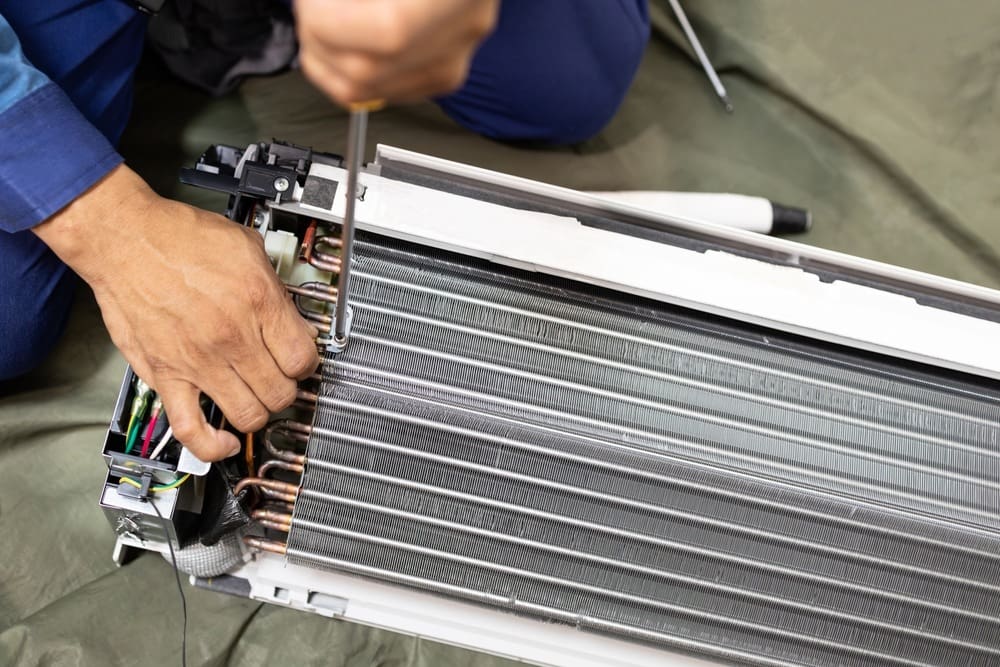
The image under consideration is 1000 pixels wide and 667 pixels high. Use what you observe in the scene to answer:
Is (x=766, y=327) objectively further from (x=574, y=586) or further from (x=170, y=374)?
(x=170, y=374)

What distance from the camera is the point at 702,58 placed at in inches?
92.7

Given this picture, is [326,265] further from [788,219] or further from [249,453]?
[788,219]

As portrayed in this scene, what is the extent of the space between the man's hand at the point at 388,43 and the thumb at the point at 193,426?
30.2 inches

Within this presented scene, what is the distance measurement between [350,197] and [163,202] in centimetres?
57

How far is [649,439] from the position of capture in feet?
5.17

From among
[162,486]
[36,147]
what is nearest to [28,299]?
[36,147]

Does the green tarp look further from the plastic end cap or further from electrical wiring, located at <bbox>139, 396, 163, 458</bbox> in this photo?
electrical wiring, located at <bbox>139, 396, 163, 458</bbox>

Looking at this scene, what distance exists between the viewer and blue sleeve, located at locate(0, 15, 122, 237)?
1.39 meters

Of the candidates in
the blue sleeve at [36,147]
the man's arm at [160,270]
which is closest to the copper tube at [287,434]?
the man's arm at [160,270]

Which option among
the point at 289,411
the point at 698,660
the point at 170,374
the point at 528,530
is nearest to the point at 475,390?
the point at 528,530

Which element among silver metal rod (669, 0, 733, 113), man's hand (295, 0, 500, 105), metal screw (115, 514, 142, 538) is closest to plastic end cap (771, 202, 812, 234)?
silver metal rod (669, 0, 733, 113)

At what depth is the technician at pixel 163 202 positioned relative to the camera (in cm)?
86

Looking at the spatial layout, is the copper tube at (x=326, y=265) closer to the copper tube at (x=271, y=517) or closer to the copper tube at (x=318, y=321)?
the copper tube at (x=318, y=321)

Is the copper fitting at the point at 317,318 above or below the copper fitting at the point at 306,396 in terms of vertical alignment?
above
